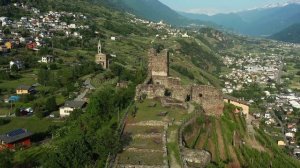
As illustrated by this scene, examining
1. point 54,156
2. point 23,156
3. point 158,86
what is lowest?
point 23,156

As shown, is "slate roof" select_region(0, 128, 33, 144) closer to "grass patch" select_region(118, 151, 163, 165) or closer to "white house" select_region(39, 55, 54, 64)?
"grass patch" select_region(118, 151, 163, 165)

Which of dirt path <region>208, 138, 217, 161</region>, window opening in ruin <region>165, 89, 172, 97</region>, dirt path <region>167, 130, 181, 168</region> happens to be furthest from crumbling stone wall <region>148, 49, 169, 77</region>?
dirt path <region>167, 130, 181, 168</region>

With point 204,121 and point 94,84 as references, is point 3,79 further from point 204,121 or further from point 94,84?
point 204,121

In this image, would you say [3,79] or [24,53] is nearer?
[3,79]

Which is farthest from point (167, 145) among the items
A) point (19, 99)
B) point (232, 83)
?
point (232, 83)

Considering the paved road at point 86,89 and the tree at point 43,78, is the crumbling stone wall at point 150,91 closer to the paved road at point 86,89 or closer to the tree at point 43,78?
the paved road at point 86,89

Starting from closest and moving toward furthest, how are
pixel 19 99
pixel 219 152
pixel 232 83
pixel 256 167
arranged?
pixel 219 152 < pixel 256 167 < pixel 19 99 < pixel 232 83

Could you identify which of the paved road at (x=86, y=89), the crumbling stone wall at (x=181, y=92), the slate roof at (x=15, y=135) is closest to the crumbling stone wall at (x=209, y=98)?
the crumbling stone wall at (x=181, y=92)
